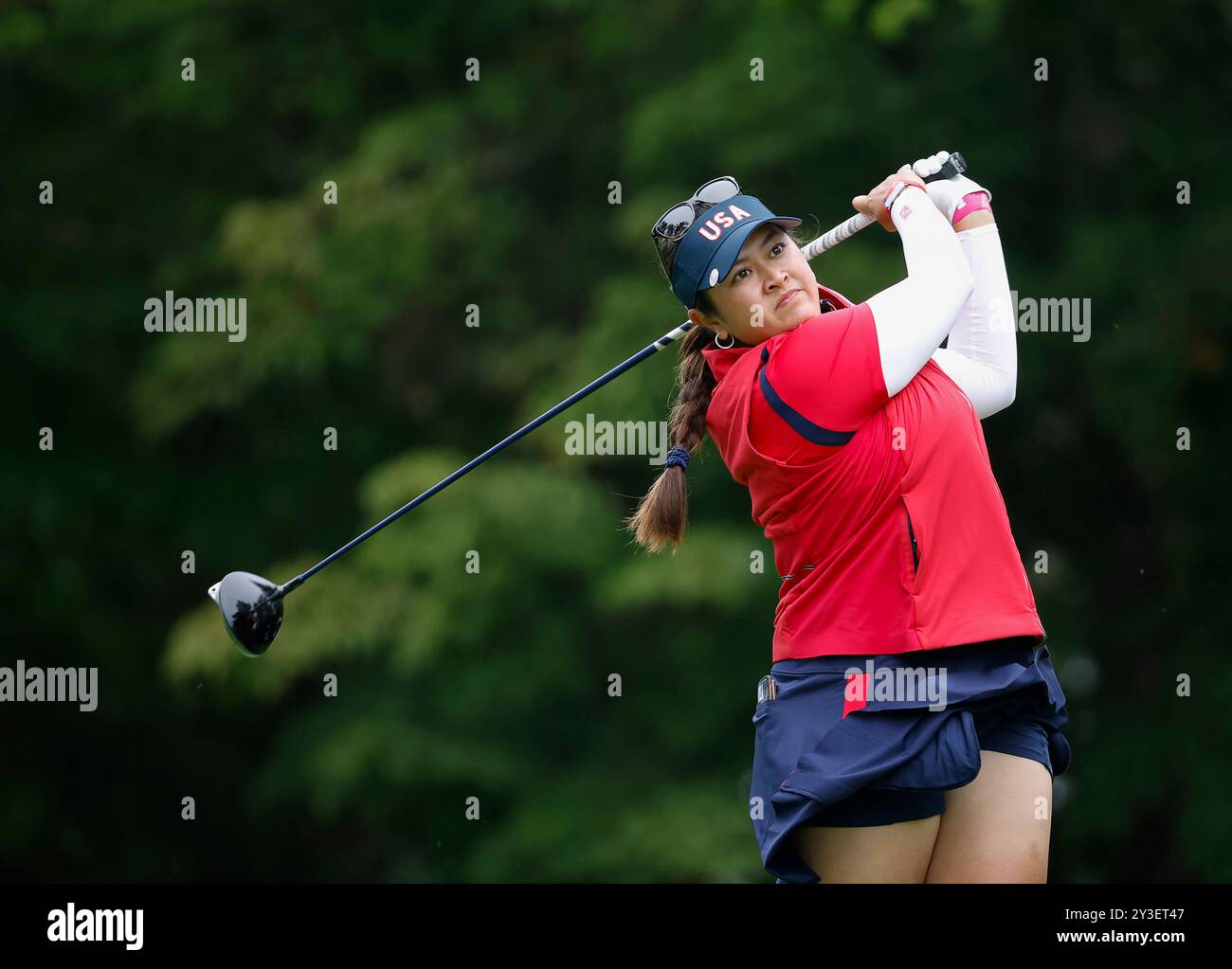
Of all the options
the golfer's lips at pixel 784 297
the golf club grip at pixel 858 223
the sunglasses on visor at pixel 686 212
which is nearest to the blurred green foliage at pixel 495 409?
the golf club grip at pixel 858 223

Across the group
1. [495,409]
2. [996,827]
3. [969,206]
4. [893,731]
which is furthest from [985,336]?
[495,409]

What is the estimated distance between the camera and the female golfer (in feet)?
10.1

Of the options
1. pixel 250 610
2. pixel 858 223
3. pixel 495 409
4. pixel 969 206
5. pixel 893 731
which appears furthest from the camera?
pixel 495 409

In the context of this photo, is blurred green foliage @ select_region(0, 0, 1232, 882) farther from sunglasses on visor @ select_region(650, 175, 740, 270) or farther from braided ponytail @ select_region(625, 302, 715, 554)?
sunglasses on visor @ select_region(650, 175, 740, 270)

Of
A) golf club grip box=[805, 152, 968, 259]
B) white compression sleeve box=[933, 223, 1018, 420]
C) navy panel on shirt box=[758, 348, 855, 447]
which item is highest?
golf club grip box=[805, 152, 968, 259]

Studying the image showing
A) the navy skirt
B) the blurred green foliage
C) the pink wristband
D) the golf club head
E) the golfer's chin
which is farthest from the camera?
the blurred green foliage

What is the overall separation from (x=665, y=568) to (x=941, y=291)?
21.2 feet

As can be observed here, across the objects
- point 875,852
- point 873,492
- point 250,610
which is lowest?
point 875,852

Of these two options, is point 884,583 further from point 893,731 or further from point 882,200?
point 882,200

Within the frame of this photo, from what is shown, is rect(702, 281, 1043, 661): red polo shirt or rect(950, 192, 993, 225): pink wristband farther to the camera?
rect(950, 192, 993, 225): pink wristband

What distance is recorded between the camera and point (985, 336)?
3.38 m

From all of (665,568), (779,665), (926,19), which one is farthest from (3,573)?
(779,665)

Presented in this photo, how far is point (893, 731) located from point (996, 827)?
26 cm

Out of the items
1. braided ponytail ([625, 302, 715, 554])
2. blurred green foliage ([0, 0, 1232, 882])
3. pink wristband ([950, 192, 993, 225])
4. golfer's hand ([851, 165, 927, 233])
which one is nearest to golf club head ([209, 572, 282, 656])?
braided ponytail ([625, 302, 715, 554])
